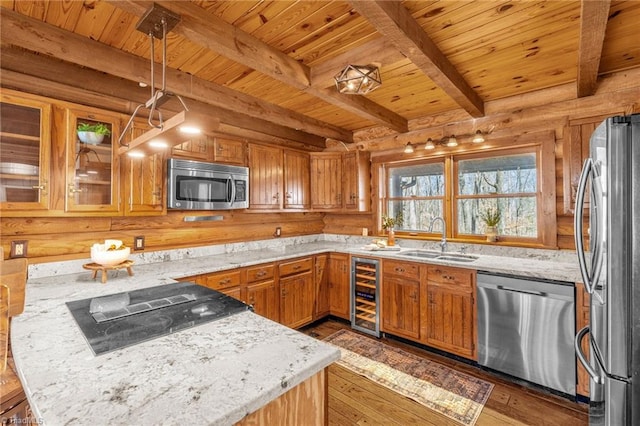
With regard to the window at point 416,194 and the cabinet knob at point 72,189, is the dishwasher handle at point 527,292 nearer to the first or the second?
the window at point 416,194

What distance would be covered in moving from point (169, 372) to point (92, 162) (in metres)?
2.12

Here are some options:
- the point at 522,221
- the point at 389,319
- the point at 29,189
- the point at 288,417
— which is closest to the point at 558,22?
the point at 522,221

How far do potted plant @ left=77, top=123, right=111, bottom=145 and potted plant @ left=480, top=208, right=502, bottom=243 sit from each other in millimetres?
3782

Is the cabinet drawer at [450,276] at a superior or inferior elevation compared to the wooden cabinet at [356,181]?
inferior

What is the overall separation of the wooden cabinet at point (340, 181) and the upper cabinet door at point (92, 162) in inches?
94.1

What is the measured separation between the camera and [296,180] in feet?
13.2

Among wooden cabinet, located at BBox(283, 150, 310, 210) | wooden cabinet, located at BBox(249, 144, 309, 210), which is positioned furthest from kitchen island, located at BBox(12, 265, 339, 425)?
wooden cabinet, located at BBox(283, 150, 310, 210)

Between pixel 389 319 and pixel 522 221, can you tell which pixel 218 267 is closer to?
pixel 389 319

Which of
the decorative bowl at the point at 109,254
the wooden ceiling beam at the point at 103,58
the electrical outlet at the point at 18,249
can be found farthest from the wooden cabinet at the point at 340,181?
the electrical outlet at the point at 18,249

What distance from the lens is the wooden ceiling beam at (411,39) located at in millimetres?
1478

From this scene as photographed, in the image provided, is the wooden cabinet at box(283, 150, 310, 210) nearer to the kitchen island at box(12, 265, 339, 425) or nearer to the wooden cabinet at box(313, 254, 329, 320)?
the wooden cabinet at box(313, 254, 329, 320)

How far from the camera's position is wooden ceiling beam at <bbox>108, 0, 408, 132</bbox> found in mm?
1553

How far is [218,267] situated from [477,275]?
239 centimetres

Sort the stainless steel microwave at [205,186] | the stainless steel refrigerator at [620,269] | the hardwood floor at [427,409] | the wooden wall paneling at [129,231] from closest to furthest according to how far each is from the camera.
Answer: the stainless steel refrigerator at [620,269] → the hardwood floor at [427,409] → the wooden wall paneling at [129,231] → the stainless steel microwave at [205,186]
